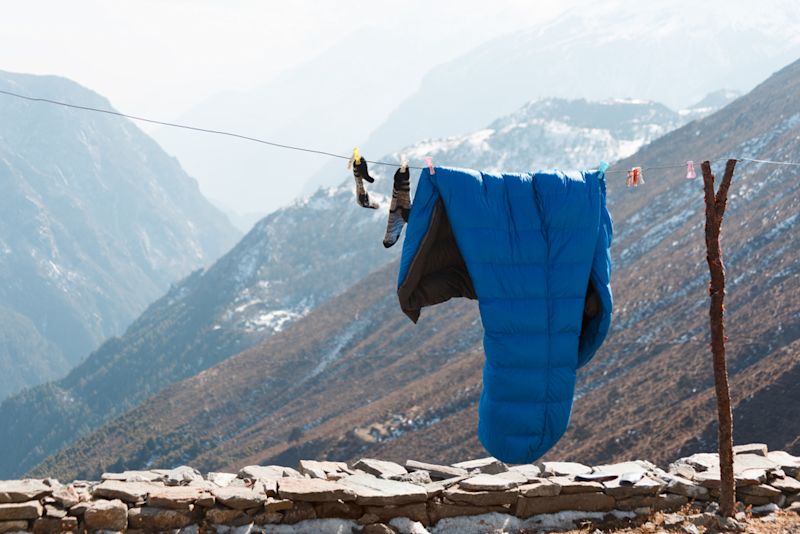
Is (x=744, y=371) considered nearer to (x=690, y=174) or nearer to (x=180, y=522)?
(x=690, y=174)

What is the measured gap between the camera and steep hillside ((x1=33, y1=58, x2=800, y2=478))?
37094 mm

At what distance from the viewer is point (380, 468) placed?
1101 cm

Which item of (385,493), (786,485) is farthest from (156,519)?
(786,485)

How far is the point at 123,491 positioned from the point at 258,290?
155778 millimetres

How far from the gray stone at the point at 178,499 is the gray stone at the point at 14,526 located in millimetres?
1275

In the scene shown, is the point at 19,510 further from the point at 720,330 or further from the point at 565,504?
the point at 720,330

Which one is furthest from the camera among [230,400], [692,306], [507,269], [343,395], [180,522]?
[230,400]

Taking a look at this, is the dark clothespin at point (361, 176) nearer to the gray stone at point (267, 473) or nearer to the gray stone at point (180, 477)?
the gray stone at point (267, 473)

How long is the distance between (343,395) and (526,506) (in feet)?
211

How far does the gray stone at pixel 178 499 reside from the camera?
9203 mm

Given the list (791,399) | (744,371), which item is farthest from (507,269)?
(744,371)

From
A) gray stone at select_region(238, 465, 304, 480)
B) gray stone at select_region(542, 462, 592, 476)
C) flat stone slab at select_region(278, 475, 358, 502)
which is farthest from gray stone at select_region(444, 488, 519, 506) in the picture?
gray stone at select_region(238, 465, 304, 480)

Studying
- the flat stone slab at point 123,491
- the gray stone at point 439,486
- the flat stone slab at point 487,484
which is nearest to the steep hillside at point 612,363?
the flat stone slab at point 487,484

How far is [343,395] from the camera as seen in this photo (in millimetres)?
73375
